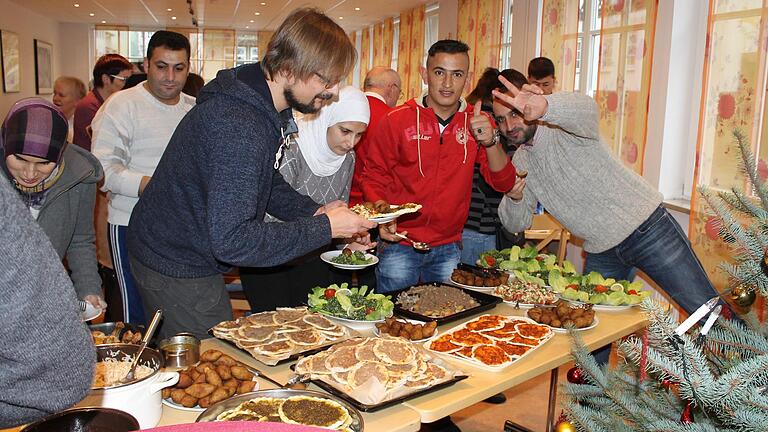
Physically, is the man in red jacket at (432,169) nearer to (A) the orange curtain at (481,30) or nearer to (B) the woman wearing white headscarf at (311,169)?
(B) the woman wearing white headscarf at (311,169)

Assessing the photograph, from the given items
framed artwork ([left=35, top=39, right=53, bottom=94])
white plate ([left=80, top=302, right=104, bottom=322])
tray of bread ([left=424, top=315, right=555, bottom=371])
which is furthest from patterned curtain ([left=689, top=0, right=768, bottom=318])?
framed artwork ([left=35, top=39, right=53, bottom=94])

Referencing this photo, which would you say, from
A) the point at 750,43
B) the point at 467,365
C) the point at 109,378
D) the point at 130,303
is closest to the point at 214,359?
the point at 109,378

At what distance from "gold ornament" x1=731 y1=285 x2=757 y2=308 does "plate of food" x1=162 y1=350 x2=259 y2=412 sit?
1.10m

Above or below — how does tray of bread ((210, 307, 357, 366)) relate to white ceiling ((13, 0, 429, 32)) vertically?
below

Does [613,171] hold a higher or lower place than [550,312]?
higher

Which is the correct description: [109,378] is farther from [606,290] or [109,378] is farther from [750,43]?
[750,43]

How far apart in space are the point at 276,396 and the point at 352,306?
2.41ft

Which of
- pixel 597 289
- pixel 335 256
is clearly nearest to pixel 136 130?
pixel 335 256

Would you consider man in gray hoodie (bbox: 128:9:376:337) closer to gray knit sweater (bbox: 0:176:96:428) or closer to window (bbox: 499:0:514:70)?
gray knit sweater (bbox: 0:176:96:428)

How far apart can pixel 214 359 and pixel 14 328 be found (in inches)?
40.6

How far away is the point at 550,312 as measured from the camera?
231 centimetres

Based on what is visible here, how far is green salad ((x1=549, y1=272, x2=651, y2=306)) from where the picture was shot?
8.23 feet

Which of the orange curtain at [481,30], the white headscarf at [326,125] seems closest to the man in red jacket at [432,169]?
the white headscarf at [326,125]

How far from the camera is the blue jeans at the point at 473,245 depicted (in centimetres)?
348
